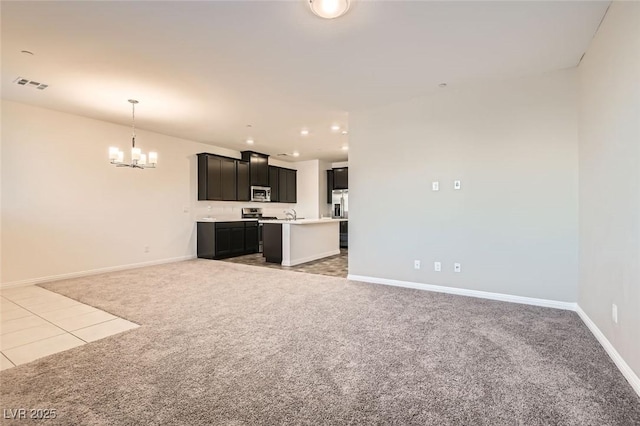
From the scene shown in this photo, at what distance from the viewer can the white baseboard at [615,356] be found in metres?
1.86

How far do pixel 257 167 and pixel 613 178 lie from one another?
7.05 meters

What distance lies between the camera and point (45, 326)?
2.92 metres

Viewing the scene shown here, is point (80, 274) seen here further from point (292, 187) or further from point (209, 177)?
point (292, 187)

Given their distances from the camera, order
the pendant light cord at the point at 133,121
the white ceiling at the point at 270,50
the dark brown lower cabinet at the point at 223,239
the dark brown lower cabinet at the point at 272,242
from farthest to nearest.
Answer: the dark brown lower cabinet at the point at 223,239 → the dark brown lower cabinet at the point at 272,242 → the pendant light cord at the point at 133,121 → the white ceiling at the point at 270,50

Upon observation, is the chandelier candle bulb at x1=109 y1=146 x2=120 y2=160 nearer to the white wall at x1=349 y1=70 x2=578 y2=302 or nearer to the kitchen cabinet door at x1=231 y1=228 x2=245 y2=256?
the kitchen cabinet door at x1=231 y1=228 x2=245 y2=256

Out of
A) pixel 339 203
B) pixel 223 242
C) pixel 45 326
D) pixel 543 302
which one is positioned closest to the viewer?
pixel 45 326

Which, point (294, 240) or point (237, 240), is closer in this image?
point (294, 240)

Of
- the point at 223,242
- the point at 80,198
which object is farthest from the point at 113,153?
the point at 223,242

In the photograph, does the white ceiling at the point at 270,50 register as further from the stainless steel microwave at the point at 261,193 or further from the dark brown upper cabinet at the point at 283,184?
the dark brown upper cabinet at the point at 283,184

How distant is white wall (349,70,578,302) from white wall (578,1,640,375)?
0.90ft

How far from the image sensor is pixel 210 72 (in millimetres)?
3383

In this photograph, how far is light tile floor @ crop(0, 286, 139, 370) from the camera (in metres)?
2.42

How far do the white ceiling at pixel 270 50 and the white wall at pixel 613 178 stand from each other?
1.12 ft

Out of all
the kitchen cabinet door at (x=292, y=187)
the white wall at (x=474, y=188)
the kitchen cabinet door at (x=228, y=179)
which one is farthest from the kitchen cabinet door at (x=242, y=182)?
the white wall at (x=474, y=188)
